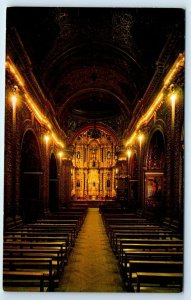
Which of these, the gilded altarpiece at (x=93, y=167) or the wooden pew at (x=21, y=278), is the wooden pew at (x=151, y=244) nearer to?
the wooden pew at (x=21, y=278)

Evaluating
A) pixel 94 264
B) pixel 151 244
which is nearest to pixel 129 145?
pixel 94 264

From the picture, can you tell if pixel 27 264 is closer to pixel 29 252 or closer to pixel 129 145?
pixel 29 252

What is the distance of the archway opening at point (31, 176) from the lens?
49.1 feet

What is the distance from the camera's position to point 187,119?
6.83 m

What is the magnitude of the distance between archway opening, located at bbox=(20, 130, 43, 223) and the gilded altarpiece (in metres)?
25.9

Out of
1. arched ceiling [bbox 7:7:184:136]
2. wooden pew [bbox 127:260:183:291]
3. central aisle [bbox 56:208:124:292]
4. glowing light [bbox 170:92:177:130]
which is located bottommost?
central aisle [bbox 56:208:124:292]

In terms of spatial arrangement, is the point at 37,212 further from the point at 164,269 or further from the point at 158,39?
the point at 164,269

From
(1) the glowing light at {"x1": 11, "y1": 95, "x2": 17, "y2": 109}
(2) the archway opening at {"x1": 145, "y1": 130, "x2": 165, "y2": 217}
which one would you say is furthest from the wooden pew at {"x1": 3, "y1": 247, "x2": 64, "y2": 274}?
(2) the archway opening at {"x1": 145, "y1": 130, "x2": 165, "y2": 217}

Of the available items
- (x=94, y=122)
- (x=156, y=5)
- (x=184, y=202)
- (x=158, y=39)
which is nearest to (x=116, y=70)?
(x=158, y=39)

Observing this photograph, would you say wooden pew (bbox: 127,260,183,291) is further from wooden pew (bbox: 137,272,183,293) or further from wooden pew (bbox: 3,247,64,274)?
wooden pew (bbox: 3,247,64,274)

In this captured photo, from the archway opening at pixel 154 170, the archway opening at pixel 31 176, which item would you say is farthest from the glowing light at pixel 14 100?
the archway opening at pixel 154 170

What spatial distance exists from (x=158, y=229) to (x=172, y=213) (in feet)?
3.54

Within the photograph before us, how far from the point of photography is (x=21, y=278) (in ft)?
21.5

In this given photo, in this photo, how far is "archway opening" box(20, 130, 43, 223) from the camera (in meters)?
15.0
